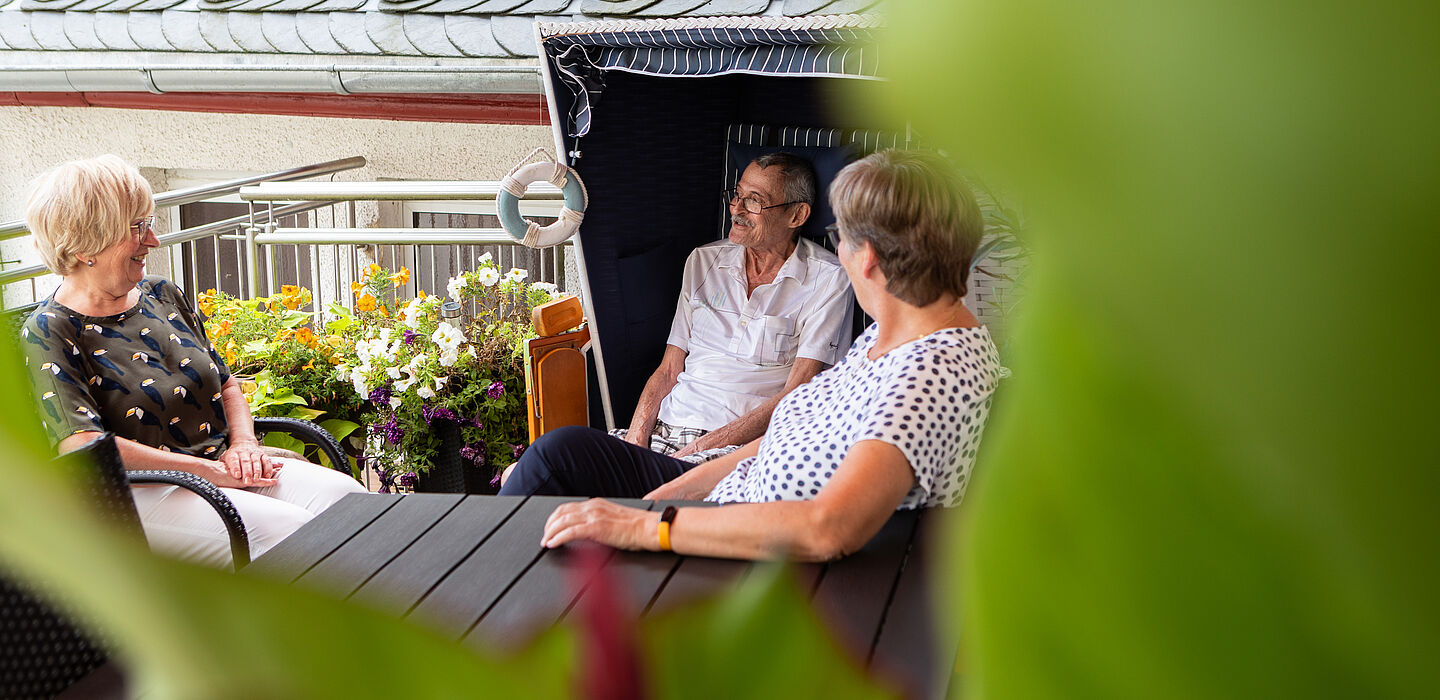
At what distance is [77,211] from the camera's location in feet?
9.10

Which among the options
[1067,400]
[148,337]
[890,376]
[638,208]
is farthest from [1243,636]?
[638,208]

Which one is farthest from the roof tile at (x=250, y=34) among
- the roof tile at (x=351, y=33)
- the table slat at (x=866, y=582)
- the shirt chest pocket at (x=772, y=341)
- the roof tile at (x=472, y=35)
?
the table slat at (x=866, y=582)

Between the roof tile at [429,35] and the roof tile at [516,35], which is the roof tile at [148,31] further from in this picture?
the roof tile at [516,35]

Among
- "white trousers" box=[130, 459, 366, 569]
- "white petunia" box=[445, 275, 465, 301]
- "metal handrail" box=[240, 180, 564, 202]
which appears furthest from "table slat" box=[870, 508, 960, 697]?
"metal handrail" box=[240, 180, 564, 202]

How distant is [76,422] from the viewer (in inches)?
102

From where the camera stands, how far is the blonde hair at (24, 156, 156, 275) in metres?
2.76

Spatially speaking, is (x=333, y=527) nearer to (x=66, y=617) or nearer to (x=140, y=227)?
(x=140, y=227)

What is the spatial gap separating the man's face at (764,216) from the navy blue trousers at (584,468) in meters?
1.03

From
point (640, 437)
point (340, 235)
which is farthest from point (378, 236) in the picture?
point (640, 437)

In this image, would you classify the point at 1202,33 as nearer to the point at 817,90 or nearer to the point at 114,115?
the point at 817,90

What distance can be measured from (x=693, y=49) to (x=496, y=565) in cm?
201

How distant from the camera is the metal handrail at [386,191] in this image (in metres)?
4.61

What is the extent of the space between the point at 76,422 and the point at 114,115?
17.9 feet

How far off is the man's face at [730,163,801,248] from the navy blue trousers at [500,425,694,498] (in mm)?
1029
